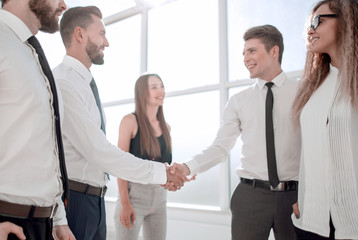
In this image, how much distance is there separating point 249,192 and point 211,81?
2.02 meters

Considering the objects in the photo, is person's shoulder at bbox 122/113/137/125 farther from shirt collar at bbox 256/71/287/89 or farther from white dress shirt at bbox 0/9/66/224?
white dress shirt at bbox 0/9/66/224

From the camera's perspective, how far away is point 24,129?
0.93 m

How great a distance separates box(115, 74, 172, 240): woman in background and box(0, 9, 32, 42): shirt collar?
1303mm

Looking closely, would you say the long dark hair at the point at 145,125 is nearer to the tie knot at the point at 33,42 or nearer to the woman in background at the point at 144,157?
the woman in background at the point at 144,157

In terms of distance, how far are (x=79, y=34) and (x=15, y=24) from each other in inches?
28.7

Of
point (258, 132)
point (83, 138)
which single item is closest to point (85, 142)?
point (83, 138)

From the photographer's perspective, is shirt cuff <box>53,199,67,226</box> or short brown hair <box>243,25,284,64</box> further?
short brown hair <box>243,25,284,64</box>

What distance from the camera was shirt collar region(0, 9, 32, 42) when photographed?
1041mm

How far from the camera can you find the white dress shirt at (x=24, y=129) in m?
0.89

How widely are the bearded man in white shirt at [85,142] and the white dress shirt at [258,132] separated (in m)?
0.54

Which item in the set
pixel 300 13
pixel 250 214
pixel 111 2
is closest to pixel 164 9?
pixel 111 2

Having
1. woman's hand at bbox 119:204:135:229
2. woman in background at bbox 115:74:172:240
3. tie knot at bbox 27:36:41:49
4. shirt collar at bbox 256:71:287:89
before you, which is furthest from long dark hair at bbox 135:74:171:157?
tie knot at bbox 27:36:41:49

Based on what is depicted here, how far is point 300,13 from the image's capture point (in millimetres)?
2975

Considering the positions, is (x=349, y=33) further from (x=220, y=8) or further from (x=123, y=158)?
(x=220, y=8)
